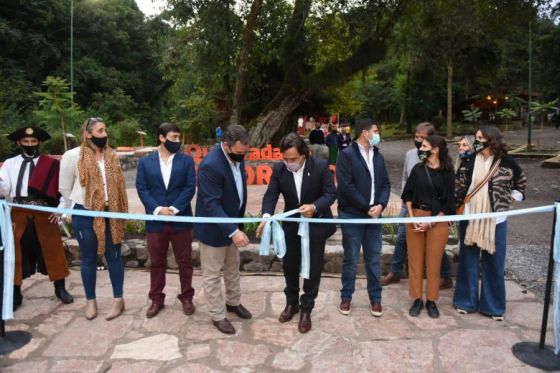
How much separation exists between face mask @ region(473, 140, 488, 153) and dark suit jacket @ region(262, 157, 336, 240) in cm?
146

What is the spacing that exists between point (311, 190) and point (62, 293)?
2.86 m

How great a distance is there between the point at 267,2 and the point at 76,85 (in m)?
18.8

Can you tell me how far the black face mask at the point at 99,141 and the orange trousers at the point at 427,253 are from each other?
9.82ft

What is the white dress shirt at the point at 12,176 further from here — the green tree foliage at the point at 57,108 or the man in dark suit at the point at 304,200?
the green tree foliage at the point at 57,108

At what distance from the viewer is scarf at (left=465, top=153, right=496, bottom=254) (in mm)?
4277

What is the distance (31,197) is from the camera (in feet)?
14.9

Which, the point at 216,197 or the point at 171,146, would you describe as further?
the point at 171,146

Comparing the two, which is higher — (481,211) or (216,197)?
(216,197)

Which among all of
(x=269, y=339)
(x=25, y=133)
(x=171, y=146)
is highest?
(x=25, y=133)

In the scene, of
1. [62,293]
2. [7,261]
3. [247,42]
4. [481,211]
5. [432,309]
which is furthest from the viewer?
[247,42]

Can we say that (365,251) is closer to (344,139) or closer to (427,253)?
(427,253)

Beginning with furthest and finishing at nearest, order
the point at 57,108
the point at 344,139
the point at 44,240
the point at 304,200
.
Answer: the point at 344,139 < the point at 57,108 < the point at 44,240 < the point at 304,200

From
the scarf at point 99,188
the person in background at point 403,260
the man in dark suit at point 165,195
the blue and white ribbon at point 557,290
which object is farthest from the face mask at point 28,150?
the blue and white ribbon at point 557,290

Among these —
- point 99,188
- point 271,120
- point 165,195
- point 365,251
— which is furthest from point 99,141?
point 271,120
